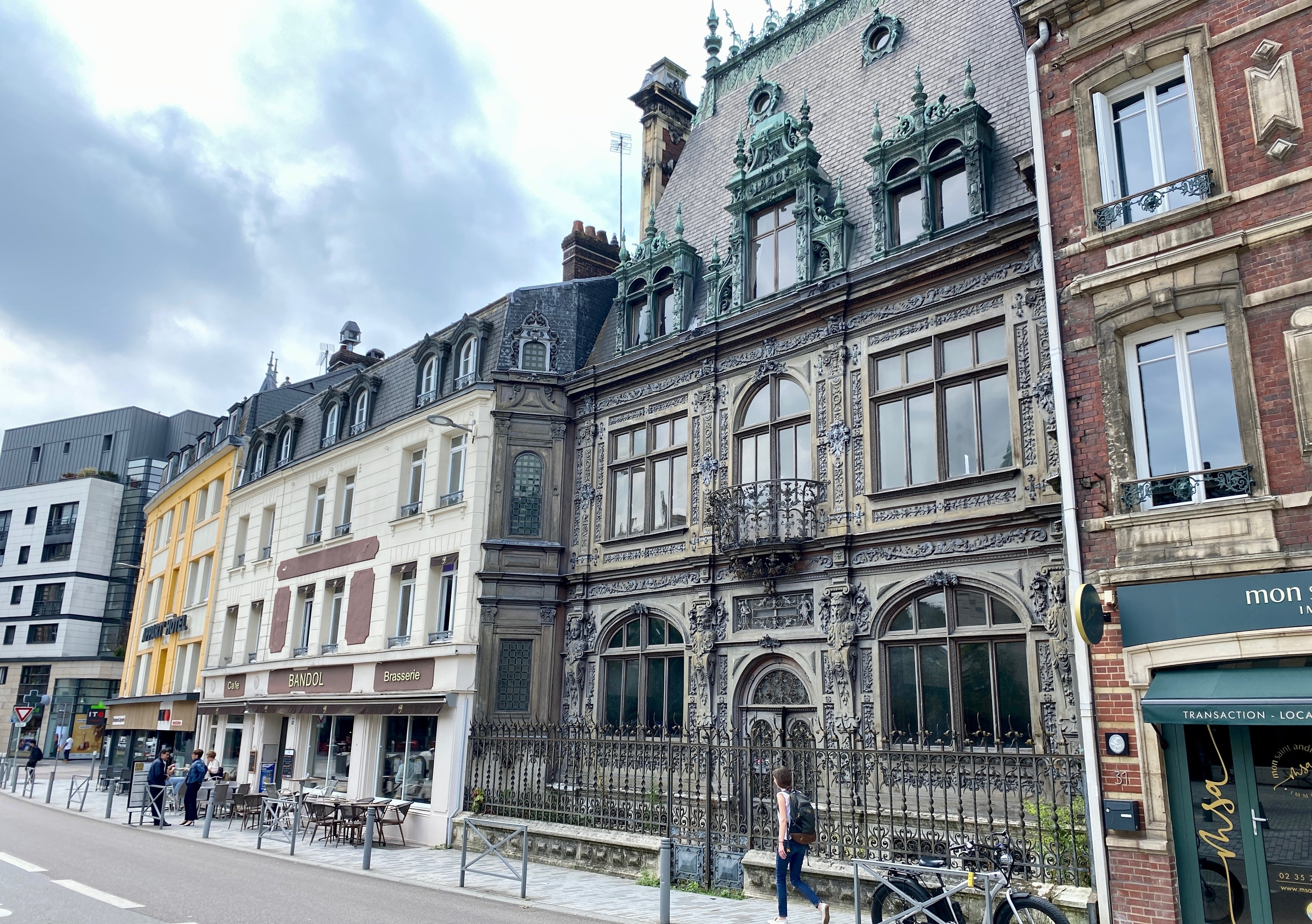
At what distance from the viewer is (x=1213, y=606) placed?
926 cm

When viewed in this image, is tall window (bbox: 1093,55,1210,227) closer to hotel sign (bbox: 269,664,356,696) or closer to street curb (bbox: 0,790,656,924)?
street curb (bbox: 0,790,656,924)

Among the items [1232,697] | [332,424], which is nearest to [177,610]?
[332,424]

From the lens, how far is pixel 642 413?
1881 centimetres

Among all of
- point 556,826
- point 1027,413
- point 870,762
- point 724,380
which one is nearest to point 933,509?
point 1027,413

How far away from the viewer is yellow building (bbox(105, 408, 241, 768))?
3066 cm

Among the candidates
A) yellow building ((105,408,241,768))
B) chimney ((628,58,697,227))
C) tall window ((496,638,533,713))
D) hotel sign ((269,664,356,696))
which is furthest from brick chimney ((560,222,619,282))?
yellow building ((105,408,241,768))

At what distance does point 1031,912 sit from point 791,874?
2436 mm

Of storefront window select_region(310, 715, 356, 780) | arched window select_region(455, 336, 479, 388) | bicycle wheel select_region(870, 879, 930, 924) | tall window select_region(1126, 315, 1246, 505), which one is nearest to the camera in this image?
bicycle wheel select_region(870, 879, 930, 924)

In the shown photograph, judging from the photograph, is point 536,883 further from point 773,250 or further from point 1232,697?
point 773,250

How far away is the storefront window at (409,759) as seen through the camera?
19.0 meters

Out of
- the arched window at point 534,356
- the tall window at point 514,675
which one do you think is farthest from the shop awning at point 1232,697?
the arched window at point 534,356

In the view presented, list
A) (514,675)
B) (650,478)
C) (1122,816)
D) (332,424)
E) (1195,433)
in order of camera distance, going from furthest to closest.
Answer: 1. (332,424)
2. (514,675)
3. (650,478)
4. (1195,433)
5. (1122,816)

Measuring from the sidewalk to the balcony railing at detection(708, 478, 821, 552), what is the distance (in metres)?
5.41

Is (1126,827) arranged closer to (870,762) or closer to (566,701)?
(870,762)
